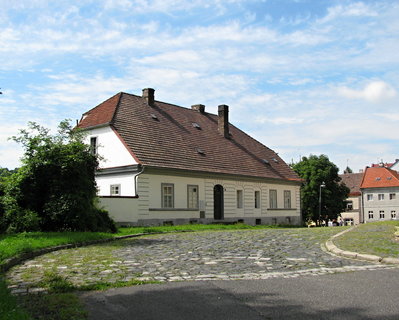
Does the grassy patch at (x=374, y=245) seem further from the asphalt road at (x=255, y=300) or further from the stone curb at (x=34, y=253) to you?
the stone curb at (x=34, y=253)

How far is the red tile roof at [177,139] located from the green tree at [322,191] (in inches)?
788

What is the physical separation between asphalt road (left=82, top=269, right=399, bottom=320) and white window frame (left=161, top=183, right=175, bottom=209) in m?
21.2

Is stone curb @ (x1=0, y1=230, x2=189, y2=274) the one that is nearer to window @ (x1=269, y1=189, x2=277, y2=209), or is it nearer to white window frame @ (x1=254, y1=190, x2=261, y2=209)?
white window frame @ (x1=254, y1=190, x2=261, y2=209)

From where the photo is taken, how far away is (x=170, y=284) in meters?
7.50

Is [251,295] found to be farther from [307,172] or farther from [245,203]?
[307,172]

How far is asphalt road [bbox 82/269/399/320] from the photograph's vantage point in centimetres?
568

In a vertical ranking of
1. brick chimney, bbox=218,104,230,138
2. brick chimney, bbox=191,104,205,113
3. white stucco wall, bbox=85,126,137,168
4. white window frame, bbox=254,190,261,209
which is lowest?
white window frame, bbox=254,190,261,209

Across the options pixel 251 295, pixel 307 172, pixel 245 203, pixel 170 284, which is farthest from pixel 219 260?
pixel 307 172

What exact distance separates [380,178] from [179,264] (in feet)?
257

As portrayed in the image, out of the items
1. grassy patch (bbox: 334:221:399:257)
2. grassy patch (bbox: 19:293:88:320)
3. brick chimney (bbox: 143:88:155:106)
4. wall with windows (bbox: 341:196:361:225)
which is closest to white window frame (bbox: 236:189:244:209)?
brick chimney (bbox: 143:88:155:106)

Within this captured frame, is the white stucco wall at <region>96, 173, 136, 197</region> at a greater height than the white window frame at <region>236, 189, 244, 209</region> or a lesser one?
greater

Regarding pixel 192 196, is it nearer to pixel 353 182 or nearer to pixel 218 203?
pixel 218 203

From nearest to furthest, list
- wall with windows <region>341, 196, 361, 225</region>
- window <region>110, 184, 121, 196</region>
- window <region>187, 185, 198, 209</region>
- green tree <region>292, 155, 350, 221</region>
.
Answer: window <region>110, 184, 121, 196</region> < window <region>187, 185, 198, 209</region> < green tree <region>292, 155, 350, 221</region> < wall with windows <region>341, 196, 361, 225</region>

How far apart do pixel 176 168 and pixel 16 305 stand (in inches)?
917
